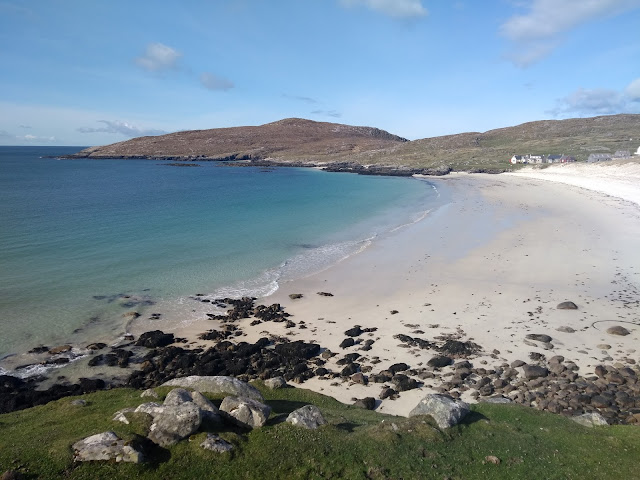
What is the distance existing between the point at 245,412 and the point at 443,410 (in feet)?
19.5

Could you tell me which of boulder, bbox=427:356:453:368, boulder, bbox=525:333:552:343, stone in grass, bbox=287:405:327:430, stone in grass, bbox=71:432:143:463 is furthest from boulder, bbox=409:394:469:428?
boulder, bbox=525:333:552:343

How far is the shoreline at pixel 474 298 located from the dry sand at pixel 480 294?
0.07 metres

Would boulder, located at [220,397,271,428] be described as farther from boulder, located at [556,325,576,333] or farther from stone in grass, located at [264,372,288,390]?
boulder, located at [556,325,576,333]

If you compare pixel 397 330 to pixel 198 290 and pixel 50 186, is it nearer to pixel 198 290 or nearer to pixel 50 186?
pixel 198 290

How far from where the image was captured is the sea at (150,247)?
26.2 m

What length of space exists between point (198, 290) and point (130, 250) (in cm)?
1329

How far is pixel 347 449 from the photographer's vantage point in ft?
36.8

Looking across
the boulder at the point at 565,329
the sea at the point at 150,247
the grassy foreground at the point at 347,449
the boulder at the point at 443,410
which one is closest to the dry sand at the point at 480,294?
the boulder at the point at 565,329

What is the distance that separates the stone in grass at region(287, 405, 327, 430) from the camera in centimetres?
1192

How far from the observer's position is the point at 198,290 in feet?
100

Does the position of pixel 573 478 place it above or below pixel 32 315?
above

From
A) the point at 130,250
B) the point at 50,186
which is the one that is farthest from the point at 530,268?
the point at 50,186

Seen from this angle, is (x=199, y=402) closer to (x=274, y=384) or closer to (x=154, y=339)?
(x=274, y=384)

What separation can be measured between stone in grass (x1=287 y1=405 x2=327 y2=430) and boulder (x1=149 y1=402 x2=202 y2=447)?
2.57 metres
